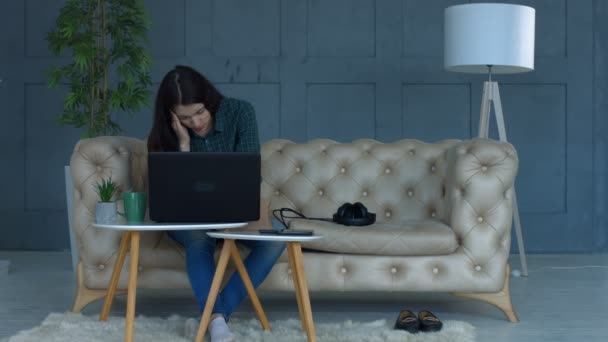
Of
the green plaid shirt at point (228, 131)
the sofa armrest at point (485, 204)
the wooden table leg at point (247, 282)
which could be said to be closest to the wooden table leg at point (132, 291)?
the wooden table leg at point (247, 282)

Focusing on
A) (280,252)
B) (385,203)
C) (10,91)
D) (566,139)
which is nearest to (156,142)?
(280,252)

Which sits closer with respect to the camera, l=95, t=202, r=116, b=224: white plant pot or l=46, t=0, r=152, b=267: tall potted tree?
l=95, t=202, r=116, b=224: white plant pot

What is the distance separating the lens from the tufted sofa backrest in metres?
3.38

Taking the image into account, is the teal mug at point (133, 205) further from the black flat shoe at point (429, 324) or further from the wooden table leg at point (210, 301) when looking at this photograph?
the black flat shoe at point (429, 324)

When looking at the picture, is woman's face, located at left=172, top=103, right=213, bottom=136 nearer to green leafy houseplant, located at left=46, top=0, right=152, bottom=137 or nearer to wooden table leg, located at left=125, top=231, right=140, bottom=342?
wooden table leg, located at left=125, top=231, right=140, bottom=342

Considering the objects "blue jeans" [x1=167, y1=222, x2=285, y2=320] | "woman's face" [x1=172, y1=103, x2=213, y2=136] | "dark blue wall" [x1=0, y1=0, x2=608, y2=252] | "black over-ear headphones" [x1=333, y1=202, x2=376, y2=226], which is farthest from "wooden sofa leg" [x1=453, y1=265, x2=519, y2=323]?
"dark blue wall" [x1=0, y1=0, x2=608, y2=252]

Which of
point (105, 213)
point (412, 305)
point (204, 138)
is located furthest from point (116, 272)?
point (412, 305)

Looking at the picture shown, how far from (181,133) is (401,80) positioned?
8.47ft

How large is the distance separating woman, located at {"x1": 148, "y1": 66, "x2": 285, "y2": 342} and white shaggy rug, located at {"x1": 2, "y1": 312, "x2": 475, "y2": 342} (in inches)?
4.9

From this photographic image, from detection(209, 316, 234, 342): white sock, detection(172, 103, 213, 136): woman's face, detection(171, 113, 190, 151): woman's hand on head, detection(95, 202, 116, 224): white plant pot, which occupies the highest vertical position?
detection(172, 103, 213, 136): woman's face

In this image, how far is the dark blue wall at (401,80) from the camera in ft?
16.9

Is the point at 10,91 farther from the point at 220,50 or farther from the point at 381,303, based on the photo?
the point at 381,303

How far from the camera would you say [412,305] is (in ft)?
11.0

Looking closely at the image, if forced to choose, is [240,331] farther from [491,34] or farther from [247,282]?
[491,34]
